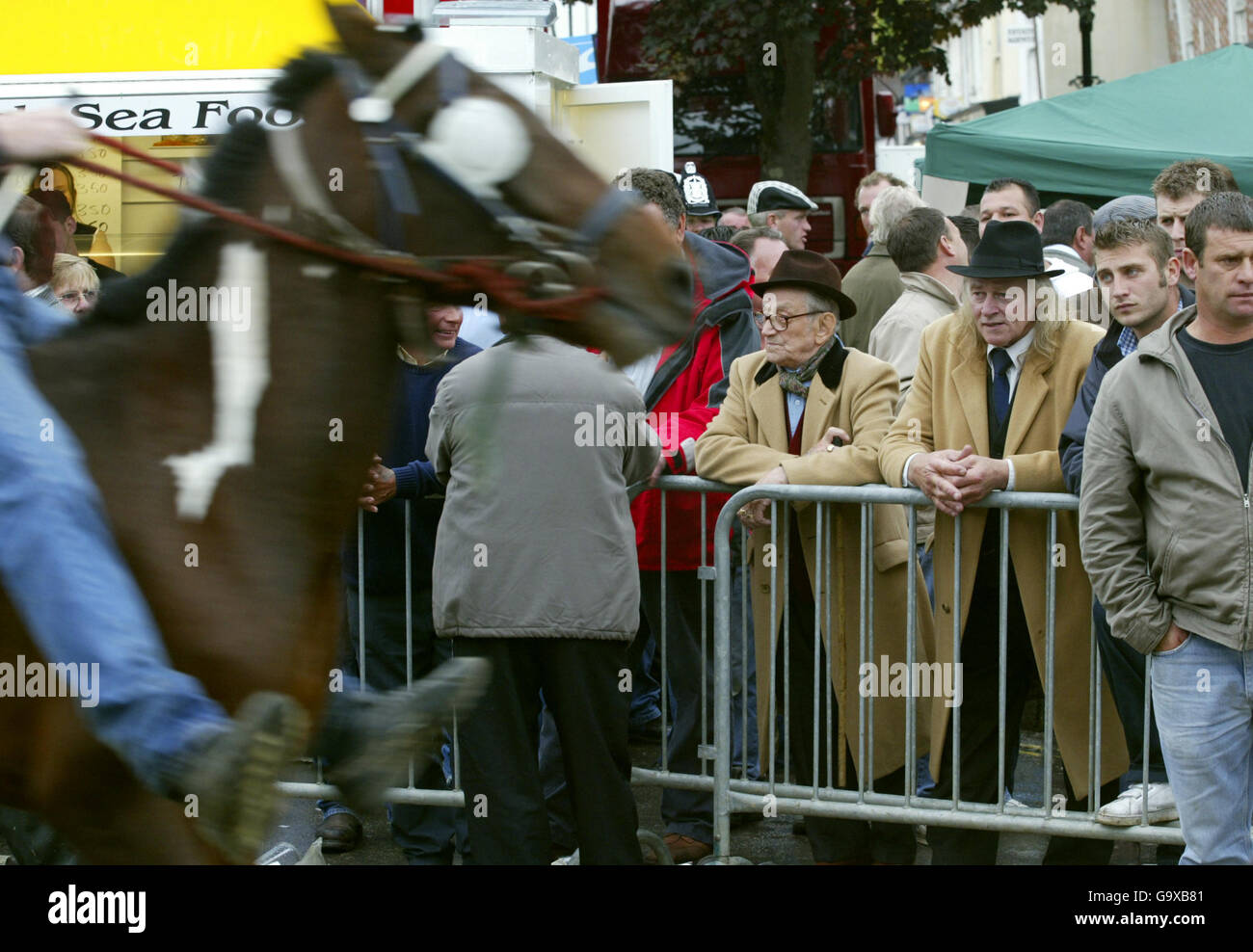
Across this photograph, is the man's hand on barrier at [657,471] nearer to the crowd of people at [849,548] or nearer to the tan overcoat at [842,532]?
the crowd of people at [849,548]

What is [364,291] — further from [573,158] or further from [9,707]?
[9,707]

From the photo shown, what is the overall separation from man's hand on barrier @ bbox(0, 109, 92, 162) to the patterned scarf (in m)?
3.58

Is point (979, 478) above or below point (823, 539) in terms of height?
above

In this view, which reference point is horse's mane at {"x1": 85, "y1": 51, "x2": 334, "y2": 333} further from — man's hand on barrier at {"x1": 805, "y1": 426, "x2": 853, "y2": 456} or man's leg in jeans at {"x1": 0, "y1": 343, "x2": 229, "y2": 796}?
man's hand on barrier at {"x1": 805, "y1": 426, "x2": 853, "y2": 456}

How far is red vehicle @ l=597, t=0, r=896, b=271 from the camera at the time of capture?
1788 centimetres

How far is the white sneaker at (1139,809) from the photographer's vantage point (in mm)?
5379

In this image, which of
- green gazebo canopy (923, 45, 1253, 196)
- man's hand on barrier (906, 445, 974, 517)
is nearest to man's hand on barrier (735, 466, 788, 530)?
man's hand on barrier (906, 445, 974, 517)

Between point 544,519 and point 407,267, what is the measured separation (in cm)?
215

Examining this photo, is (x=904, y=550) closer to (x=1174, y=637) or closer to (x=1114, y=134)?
(x=1174, y=637)

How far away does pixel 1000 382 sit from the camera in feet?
19.2

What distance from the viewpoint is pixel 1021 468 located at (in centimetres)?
558

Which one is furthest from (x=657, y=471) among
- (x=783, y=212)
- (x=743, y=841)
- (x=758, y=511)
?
(x=783, y=212)
